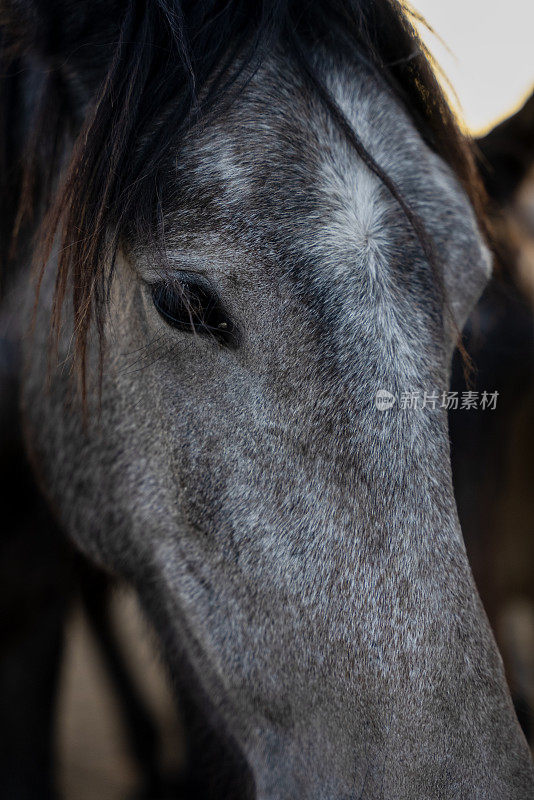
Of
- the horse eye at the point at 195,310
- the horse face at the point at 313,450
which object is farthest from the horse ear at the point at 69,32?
the horse eye at the point at 195,310

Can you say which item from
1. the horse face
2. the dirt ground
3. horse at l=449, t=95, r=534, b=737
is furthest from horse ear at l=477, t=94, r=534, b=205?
the dirt ground

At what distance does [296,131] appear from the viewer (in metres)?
0.79

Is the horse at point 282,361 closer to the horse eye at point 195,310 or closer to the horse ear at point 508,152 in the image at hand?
the horse eye at point 195,310

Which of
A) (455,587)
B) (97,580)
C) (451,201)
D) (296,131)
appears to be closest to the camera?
(455,587)

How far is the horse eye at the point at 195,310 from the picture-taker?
76 centimetres

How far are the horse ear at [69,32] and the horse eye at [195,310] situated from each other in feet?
1.32

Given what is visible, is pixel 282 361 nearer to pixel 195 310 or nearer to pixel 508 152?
pixel 195 310

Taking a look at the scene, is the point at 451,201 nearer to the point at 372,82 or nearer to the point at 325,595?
the point at 372,82

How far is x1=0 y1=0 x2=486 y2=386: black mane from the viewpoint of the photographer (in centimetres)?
78

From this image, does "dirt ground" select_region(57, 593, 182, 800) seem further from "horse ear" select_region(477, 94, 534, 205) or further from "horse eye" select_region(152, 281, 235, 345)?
"horse ear" select_region(477, 94, 534, 205)

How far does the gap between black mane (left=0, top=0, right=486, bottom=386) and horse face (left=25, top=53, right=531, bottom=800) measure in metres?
0.04

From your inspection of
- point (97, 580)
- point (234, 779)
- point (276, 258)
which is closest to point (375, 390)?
point (276, 258)

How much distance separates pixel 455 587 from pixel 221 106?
71 cm

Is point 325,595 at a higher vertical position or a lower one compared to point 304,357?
lower
